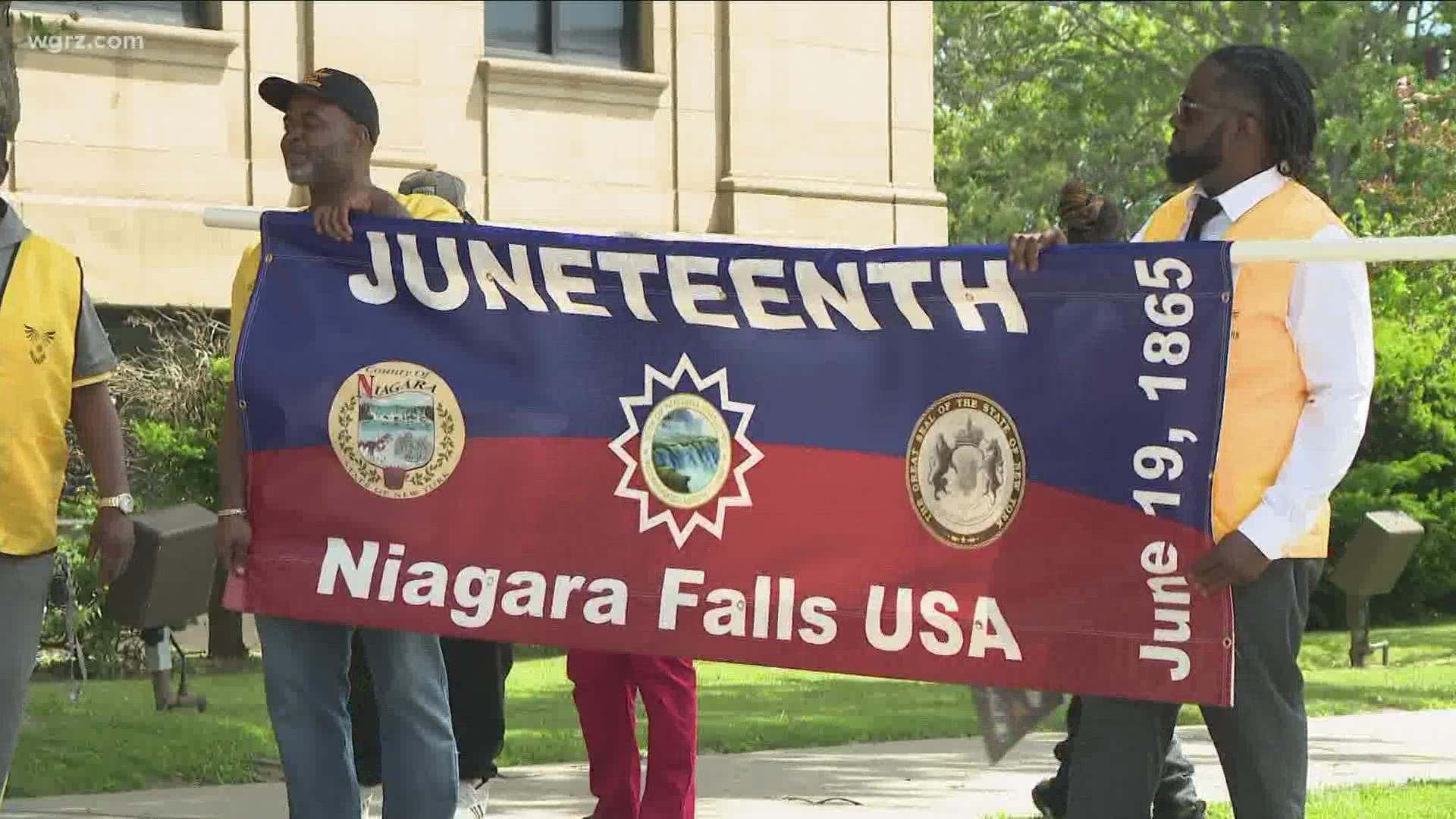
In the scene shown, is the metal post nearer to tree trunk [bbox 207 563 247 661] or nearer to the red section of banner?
tree trunk [bbox 207 563 247 661]

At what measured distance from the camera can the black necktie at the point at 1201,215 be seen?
5.54 m

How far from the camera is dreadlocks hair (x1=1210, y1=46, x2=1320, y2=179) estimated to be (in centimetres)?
541

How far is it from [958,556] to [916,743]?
5.62 meters

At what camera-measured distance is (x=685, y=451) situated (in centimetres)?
603

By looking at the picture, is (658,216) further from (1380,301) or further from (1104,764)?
(1104,764)

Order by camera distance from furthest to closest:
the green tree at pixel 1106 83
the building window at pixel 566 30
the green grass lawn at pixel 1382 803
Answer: the green tree at pixel 1106 83
the building window at pixel 566 30
the green grass lawn at pixel 1382 803

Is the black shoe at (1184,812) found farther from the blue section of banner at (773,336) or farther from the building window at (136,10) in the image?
the building window at (136,10)

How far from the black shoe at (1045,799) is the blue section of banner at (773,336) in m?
2.65

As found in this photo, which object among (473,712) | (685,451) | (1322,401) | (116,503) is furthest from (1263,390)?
(473,712)

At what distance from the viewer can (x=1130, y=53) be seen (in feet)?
124

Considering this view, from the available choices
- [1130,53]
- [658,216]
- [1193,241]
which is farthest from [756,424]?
[1130,53]

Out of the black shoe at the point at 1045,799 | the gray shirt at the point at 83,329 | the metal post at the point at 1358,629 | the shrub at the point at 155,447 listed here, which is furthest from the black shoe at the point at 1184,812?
the metal post at the point at 1358,629

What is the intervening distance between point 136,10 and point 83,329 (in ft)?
46.5

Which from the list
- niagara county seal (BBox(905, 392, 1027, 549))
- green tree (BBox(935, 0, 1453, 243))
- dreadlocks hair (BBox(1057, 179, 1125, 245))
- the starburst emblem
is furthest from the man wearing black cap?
green tree (BBox(935, 0, 1453, 243))
